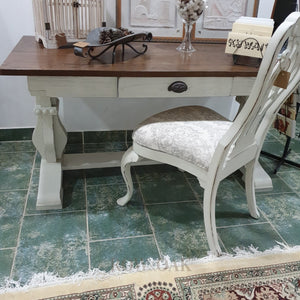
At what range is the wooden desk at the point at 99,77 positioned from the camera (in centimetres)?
138

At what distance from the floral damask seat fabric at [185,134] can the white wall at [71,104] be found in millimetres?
652

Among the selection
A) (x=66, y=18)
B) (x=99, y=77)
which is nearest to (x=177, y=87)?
(x=99, y=77)

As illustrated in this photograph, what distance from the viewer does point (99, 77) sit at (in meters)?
1.41

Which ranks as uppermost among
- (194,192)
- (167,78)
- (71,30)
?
(71,30)

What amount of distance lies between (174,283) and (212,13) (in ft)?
4.76

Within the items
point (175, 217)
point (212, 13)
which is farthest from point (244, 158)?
point (212, 13)

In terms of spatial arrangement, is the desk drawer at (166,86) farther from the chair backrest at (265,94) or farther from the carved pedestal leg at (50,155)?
the carved pedestal leg at (50,155)

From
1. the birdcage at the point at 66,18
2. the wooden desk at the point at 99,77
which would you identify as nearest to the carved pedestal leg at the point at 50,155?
the wooden desk at the point at 99,77

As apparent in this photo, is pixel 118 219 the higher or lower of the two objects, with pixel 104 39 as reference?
lower

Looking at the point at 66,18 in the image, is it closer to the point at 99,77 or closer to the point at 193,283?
the point at 99,77

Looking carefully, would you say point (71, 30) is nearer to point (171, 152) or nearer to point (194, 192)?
point (171, 152)

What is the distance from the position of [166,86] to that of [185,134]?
0.23m

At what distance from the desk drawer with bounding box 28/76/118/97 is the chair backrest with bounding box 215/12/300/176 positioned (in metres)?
0.53

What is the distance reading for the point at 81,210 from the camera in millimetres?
1688
